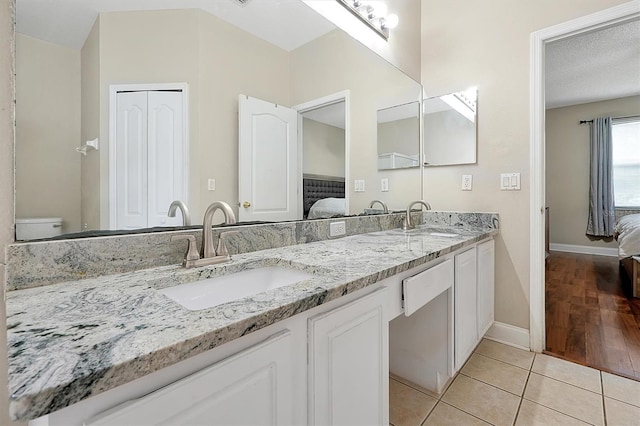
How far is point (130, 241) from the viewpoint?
94 cm

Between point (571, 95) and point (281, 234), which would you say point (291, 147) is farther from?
point (571, 95)

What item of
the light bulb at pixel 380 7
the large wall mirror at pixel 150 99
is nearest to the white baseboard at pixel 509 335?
the large wall mirror at pixel 150 99

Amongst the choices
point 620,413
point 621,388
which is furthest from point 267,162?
point 621,388

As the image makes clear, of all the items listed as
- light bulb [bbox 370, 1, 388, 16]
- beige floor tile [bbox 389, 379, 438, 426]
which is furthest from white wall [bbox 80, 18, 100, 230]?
light bulb [bbox 370, 1, 388, 16]

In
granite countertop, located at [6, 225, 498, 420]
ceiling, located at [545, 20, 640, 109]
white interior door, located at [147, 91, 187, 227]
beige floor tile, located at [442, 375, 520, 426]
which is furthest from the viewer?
ceiling, located at [545, 20, 640, 109]

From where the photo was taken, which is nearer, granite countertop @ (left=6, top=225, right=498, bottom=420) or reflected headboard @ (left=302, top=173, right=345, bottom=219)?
granite countertop @ (left=6, top=225, right=498, bottom=420)

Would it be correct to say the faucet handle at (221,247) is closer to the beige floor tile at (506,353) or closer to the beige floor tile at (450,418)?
the beige floor tile at (450,418)

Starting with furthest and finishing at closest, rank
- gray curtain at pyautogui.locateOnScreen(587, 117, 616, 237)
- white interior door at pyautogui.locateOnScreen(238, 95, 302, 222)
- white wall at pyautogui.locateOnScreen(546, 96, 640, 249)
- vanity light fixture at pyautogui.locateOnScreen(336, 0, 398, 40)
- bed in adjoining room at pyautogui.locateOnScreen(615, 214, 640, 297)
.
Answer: white wall at pyautogui.locateOnScreen(546, 96, 640, 249) → gray curtain at pyautogui.locateOnScreen(587, 117, 616, 237) → bed in adjoining room at pyautogui.locateOnScreen(615, 214, 640, 297) → vanity light fixture at pyautogui.locateOnScreen(336, 0, 398, 40) → white interior door at pyautogui.locateOnScreen(238, 95, 302, 222)

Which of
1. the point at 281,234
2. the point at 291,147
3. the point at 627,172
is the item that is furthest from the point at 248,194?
the point at 627,172

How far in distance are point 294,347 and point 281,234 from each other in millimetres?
720

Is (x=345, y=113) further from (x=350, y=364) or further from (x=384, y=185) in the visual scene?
(x=350, y=364)

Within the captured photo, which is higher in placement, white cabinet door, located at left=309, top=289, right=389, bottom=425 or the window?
the window

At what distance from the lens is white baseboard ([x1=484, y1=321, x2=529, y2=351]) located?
202 cm

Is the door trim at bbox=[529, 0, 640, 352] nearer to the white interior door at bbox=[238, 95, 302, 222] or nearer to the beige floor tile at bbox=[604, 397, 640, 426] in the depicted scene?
the beige floor tile at bbox=[604, 397, 640, 426]
